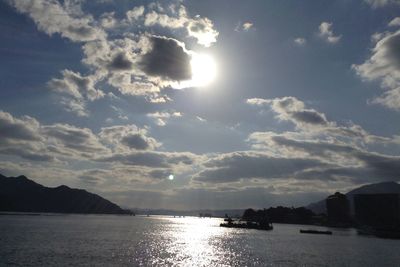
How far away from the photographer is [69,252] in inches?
4188

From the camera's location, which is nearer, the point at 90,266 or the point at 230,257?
the point at 90,266

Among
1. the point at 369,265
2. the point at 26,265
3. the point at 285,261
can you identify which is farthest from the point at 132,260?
the point at 369,265

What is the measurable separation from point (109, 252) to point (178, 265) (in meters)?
25.6

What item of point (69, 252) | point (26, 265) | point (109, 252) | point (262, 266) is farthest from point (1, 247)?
point (262, 266)

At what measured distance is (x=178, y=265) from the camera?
94562mm

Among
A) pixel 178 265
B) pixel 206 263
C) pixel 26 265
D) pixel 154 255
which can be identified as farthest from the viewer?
pixel 154 255

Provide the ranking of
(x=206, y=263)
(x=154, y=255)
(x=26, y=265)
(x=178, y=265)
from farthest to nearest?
(x=154, y=255) < (x=206, y=263) < (x=178, y=265) < (x=26, y=265)

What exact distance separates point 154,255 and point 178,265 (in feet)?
56.9

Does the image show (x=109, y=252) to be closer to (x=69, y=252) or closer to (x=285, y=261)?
(x=69, y=252)

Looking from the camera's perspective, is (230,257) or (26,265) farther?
(230,257)

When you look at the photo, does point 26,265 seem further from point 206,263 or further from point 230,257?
point 230,257

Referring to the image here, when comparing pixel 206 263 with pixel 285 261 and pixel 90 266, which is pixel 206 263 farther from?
pixel 90 266

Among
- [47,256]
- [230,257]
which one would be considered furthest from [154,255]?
[47,256]

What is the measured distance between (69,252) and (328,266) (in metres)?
64.9
